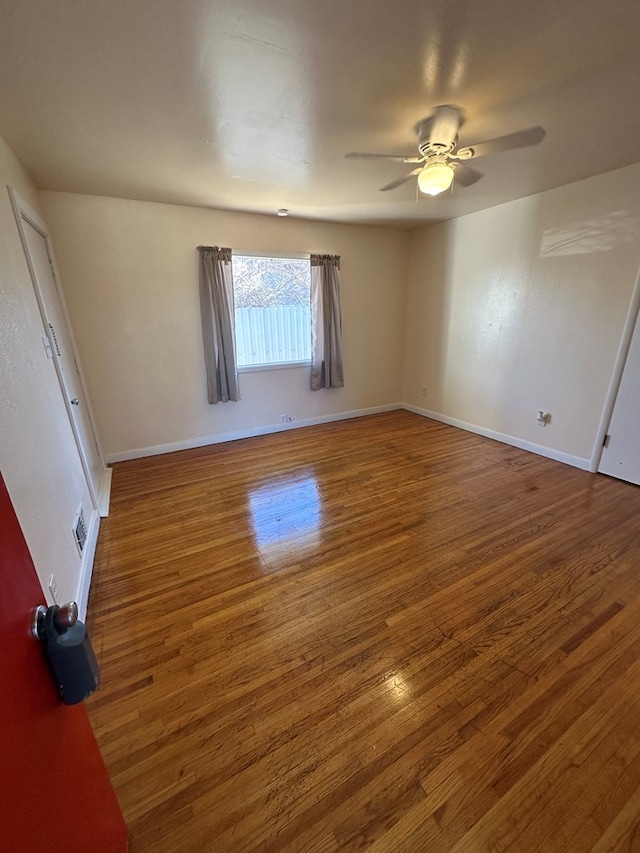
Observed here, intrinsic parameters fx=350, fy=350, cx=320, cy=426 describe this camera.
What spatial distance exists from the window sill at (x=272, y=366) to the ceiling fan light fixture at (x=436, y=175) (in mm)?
2459

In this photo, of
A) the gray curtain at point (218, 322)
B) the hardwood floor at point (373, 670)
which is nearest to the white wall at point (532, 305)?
the hardwood floor at point (373, 670)

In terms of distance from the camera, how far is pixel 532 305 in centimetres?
346

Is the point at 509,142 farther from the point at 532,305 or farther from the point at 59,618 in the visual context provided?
the point at 59,618

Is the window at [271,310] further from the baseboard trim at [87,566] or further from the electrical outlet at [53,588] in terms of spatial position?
the electrical outlet at [53,588]

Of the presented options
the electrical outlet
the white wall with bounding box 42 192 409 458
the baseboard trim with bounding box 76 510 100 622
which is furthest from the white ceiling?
the baseboard trim with bounding box 76 510 100 622

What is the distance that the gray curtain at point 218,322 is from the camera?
3.54 metres

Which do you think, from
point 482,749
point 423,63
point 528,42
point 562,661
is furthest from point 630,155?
point 482,749

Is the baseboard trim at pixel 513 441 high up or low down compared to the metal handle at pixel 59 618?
down

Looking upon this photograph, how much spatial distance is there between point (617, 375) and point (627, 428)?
0.46 metres

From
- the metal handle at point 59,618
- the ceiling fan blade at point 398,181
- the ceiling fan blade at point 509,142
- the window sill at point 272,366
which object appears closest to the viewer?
the metal handle at point 59,618

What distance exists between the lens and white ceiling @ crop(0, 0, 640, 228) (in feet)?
4.08

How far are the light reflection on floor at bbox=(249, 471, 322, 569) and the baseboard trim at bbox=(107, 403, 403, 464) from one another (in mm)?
1201

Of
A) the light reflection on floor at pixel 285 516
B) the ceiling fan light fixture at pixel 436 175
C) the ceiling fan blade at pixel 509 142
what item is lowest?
the light reflection on floor at pixel 285 516

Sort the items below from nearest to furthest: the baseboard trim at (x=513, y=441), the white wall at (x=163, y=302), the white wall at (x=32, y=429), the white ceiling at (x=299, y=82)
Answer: the white ceiling at (x=299, y=82) → the white wall at (x=32, y=429) → the white wall at (x=163, y=302) → the baseboard trim at (x=513, y=441)
